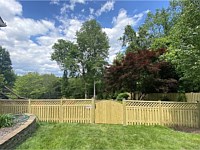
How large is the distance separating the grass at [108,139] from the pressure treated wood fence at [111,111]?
144cm

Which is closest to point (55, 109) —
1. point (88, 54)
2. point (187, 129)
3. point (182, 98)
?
point (187, 129)

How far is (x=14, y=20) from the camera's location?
1256cm

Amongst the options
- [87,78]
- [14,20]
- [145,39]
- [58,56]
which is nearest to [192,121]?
[14,20]

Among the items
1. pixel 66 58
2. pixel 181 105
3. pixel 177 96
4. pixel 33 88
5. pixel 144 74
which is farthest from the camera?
pixel 33 88

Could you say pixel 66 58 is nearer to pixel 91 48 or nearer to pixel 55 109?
pixel 91 48

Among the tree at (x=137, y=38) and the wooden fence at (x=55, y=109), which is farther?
the tree at (x=137, y=38)

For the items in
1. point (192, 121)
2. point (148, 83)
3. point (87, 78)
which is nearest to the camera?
point (192, 121)

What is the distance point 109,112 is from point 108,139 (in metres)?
3.13

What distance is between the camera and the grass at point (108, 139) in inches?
229

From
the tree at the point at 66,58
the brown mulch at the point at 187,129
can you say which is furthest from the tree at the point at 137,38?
the brown mulch at the point at 187,129

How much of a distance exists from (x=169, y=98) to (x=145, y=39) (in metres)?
12.1

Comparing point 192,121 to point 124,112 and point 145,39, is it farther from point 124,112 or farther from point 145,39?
point 145,39

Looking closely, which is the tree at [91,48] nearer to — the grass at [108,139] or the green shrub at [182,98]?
the green shrub at [182,98]

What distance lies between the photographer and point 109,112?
962 centimetres
